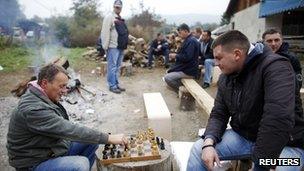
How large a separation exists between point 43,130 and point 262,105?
6.13 ft

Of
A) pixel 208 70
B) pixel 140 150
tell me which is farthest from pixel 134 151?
pixel 208 70

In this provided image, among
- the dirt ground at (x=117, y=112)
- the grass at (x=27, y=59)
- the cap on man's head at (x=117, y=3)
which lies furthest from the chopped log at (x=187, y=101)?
the grass at (x=27, y=59)

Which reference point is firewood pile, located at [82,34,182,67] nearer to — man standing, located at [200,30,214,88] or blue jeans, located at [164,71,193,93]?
man standing, located at [200,30,214,88]

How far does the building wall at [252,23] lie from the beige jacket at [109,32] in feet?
43.3

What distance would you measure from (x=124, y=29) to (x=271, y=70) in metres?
5.55

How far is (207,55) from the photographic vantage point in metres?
9.18

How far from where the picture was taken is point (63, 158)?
305 cm

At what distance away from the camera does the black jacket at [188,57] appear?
7514mm

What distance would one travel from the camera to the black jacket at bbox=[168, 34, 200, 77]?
7.51m

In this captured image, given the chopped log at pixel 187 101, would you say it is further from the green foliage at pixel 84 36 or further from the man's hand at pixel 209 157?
the green foliage at pixel 84 36

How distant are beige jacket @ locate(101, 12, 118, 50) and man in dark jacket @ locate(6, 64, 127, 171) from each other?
4560mm

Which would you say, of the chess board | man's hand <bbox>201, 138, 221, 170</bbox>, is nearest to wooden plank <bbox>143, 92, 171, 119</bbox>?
the chess board

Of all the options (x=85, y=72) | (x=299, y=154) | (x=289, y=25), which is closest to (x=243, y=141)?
(x=299, y=154)

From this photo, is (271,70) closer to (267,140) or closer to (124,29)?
(267,140)
